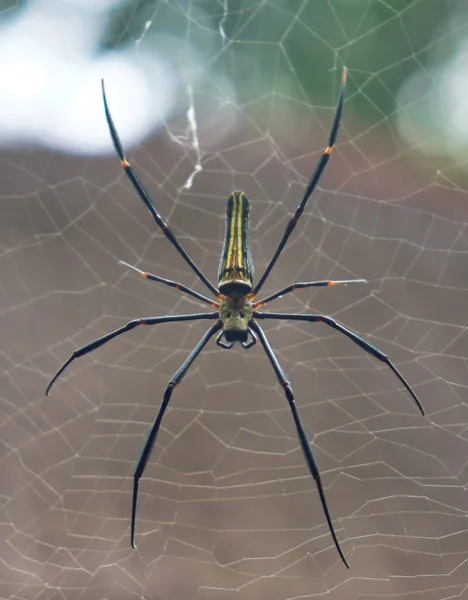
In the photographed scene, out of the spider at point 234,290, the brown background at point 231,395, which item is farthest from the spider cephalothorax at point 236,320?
the brown background at point 231,395

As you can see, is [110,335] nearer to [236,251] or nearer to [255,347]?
[236,251]

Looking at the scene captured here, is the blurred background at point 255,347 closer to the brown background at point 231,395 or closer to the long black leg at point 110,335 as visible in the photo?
the brown background at point 231,395

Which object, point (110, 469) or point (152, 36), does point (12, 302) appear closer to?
point (110, 469)

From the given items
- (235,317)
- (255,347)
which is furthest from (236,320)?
(255,347)

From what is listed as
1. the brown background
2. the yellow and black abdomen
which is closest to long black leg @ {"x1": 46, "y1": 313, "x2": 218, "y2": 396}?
the yellow and black abdomen

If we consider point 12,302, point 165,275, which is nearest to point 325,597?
point 165,275
